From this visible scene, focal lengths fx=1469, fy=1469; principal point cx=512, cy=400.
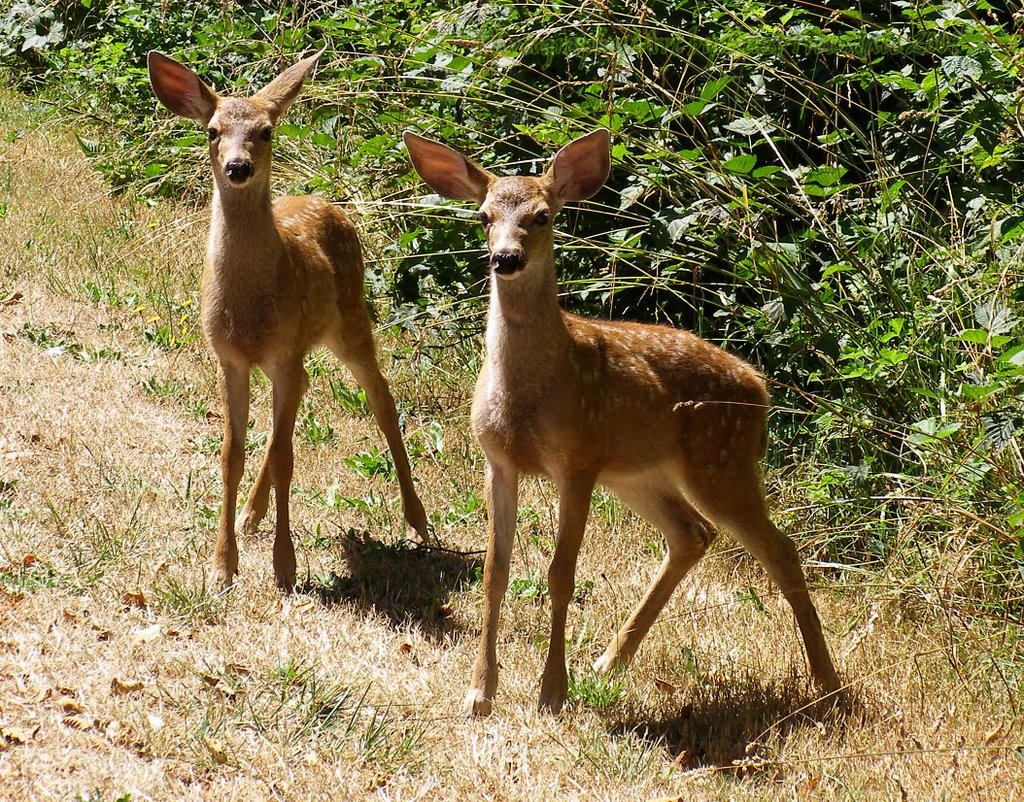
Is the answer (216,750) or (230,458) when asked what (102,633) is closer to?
(216,750)

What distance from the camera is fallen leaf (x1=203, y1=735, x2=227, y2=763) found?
4605 millimetres

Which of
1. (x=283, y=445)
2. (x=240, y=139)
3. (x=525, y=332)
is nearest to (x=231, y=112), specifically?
(x=240, y=139)

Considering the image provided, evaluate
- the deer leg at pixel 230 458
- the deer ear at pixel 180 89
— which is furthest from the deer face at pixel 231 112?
the deer leg at pixel 230 458

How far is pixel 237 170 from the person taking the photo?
241 inches

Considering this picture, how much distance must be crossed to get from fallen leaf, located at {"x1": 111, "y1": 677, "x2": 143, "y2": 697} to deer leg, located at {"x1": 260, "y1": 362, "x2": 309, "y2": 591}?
4.21 ft

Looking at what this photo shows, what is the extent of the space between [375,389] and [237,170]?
151 cm

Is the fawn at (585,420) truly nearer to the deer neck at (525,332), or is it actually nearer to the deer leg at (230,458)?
the deer neck at (525,332)

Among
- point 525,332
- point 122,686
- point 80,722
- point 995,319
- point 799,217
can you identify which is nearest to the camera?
point 80,722

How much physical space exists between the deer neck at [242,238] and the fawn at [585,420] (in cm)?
98

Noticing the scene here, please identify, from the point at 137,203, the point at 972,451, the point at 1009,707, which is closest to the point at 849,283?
the point at 972,451

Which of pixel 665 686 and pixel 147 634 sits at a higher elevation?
pixel 147 634

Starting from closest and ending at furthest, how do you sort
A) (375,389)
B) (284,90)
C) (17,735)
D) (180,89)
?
(17,735)
(180,89)
(284,90)
(375,389)

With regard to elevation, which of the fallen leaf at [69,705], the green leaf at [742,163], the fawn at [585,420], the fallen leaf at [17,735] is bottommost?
the fallen leaf at [69,705]

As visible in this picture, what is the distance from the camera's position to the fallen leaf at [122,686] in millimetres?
4918
